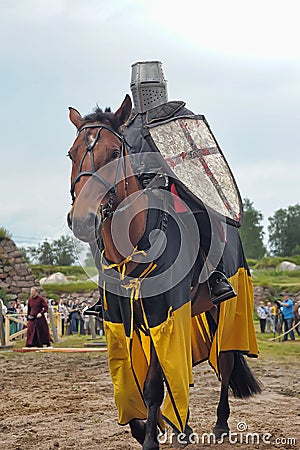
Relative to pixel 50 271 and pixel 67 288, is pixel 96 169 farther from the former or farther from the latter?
pixel 50 271

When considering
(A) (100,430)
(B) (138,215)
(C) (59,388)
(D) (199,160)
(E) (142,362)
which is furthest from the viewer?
(C) (59,388)

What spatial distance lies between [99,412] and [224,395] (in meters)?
1.54

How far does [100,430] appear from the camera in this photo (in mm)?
6047

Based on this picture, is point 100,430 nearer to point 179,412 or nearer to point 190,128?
point 179,412

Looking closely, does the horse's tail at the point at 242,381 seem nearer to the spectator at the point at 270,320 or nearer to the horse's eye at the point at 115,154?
the horse's eye at the point at 115,154

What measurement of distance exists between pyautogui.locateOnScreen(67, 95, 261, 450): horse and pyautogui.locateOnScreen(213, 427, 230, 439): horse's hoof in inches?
37.3

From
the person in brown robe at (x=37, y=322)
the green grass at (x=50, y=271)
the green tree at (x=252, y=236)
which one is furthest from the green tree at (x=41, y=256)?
the person in brown robe at (x=37, y=322)

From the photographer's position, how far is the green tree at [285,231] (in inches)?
2982

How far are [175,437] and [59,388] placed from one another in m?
4.13

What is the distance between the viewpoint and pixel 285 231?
257 ft

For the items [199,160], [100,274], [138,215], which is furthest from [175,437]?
[199,160]

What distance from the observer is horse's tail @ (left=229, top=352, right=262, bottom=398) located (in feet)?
20.9

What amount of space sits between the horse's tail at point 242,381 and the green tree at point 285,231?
66.1 meters

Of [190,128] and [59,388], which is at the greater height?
[190,128]
